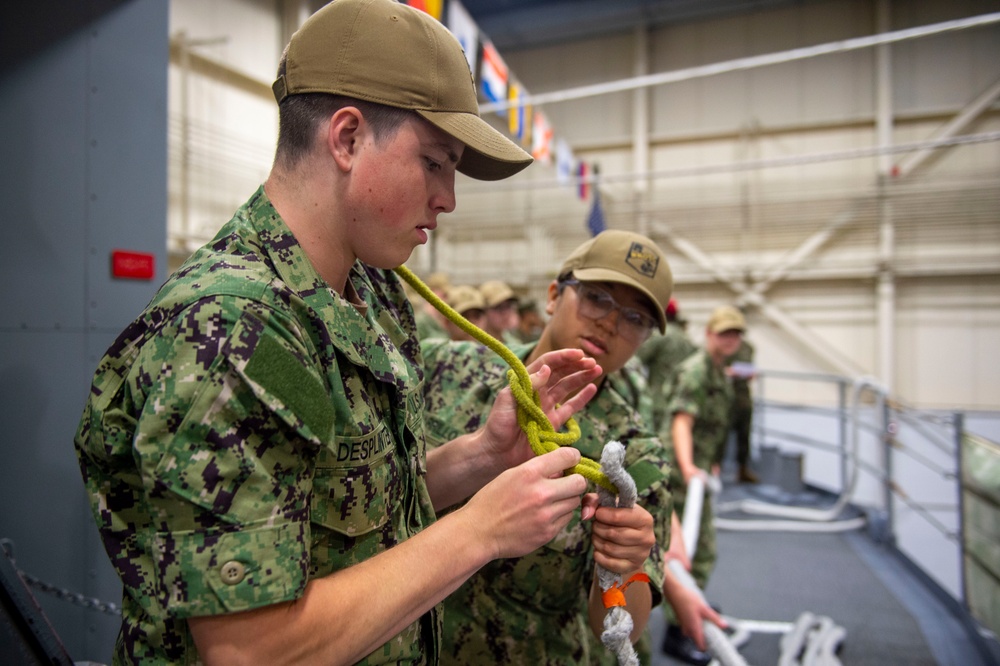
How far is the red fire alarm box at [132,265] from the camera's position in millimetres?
1828

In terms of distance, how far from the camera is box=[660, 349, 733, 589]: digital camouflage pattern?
3.04 meters

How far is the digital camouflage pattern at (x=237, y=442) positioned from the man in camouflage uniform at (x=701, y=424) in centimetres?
232

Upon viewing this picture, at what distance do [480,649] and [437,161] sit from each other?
110 cm

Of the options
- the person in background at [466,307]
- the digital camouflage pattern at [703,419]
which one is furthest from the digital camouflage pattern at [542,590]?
the person in background at [466,307]

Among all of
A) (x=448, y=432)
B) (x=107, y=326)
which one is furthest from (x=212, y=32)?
(x=448, y=432)

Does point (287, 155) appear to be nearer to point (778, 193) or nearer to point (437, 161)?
point (437, 161)

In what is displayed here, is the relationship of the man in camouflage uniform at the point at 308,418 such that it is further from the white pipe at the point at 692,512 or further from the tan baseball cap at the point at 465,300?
the tan baseball cap at the point at 465,300

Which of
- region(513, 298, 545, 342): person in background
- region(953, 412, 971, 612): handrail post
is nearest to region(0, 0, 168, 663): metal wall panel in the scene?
region(953, 412, 971, 612): handrail post

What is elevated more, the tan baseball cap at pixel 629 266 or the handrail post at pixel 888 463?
the tan baseball cap at pixel 629 266

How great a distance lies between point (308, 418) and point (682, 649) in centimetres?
291

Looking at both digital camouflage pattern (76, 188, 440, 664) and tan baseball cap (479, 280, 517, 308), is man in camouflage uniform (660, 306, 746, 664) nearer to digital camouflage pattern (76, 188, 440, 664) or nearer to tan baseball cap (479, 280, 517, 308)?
tan baseball cap (479, 280, 517, 308)

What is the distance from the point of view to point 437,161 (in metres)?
0.79

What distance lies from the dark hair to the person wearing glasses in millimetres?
782

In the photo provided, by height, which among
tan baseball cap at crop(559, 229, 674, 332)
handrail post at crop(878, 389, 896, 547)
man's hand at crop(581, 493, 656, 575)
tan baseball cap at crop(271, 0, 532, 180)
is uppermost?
tan baseball cap at crop(271, 0, 532, 180)
